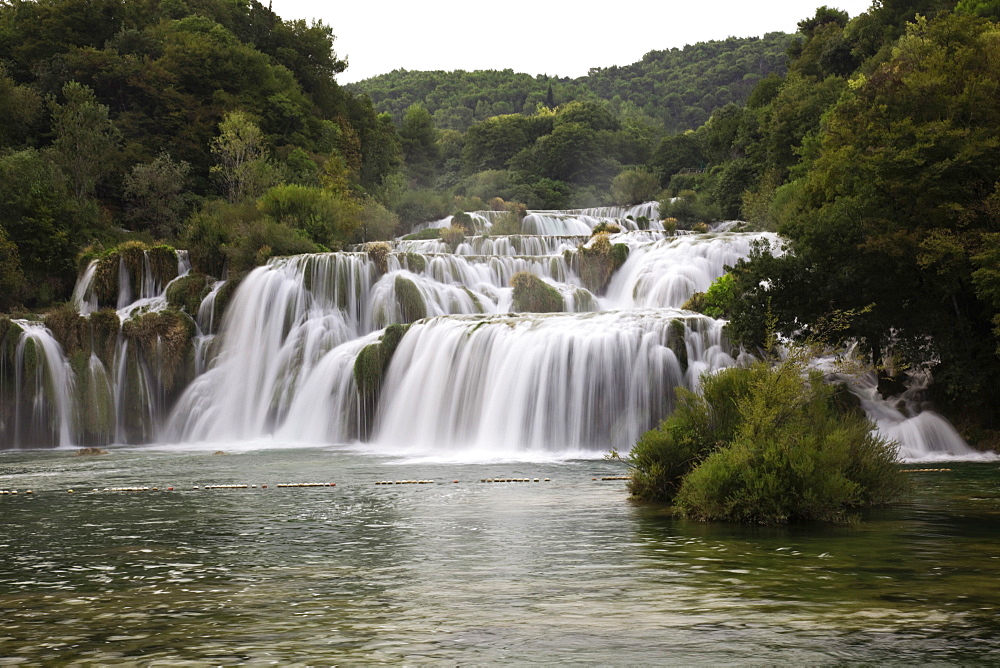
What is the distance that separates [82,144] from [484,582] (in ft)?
150

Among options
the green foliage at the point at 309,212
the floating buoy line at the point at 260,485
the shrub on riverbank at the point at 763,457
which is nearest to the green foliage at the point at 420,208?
the green foliage at the point at 309,212

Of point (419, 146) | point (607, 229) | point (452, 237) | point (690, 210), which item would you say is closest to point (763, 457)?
point (452, 237)

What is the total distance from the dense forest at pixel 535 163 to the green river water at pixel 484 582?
4.76m

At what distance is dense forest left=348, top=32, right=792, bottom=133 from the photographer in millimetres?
130250

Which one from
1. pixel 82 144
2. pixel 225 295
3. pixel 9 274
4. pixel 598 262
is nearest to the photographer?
pixel 225 295

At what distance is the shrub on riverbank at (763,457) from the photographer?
1349 centimetres

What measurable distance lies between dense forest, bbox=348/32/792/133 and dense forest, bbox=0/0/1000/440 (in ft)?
85.4

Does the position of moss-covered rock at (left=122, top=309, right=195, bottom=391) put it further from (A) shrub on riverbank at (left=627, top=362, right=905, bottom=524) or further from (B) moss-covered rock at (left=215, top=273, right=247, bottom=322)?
(A) shrub on riverbank at (left=627, top=362, right=905, bottom=524)

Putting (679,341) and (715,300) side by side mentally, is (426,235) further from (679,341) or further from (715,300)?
(679,341)

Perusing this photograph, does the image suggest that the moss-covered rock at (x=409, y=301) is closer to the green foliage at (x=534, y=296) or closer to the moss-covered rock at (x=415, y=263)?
the moss-covered rock at (x=415, y=263)

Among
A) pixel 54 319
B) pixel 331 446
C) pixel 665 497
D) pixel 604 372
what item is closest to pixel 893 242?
pixel 604 372

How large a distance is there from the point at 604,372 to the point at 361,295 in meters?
13.7

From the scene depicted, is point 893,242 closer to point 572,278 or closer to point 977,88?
point 977,88

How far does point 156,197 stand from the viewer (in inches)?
2005
